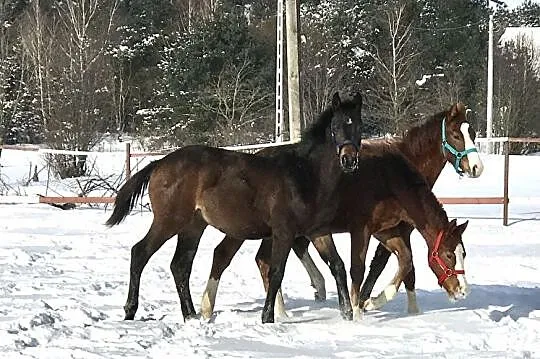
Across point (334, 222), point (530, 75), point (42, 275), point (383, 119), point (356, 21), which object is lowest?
point (42, 275)

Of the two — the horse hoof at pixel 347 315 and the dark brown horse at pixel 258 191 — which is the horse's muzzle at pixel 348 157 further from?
the horse hoof at pixel 347 315

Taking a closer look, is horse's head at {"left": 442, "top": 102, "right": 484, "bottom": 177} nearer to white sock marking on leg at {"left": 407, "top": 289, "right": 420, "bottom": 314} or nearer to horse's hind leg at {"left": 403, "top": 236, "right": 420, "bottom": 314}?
horse's hind leg at {"left": 403, "top": 236, "right": 420, "bottom": 314}

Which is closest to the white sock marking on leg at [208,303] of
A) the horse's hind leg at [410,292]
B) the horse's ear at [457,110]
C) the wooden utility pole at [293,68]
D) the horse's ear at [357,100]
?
the horse's hind leg at [410,292]

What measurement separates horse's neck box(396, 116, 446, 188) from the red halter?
94 centimetres

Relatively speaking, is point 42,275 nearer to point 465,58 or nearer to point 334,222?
point 334,222

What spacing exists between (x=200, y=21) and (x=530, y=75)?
1623 cm

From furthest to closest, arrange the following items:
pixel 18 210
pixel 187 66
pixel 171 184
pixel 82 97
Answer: pixel 187 66 < pixel 82 97 < pixel 18 210 < pixel 171 184

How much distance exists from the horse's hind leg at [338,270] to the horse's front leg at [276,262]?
69 centimetres

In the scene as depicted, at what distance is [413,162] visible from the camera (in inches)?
298

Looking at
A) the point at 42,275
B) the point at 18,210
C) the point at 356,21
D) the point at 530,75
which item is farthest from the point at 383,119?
the point at 42,275

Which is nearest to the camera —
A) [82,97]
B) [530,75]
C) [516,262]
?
[516,262]

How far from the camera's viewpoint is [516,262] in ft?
34.0

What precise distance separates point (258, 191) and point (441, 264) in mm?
1663

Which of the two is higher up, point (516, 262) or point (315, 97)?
point (315, 97)
